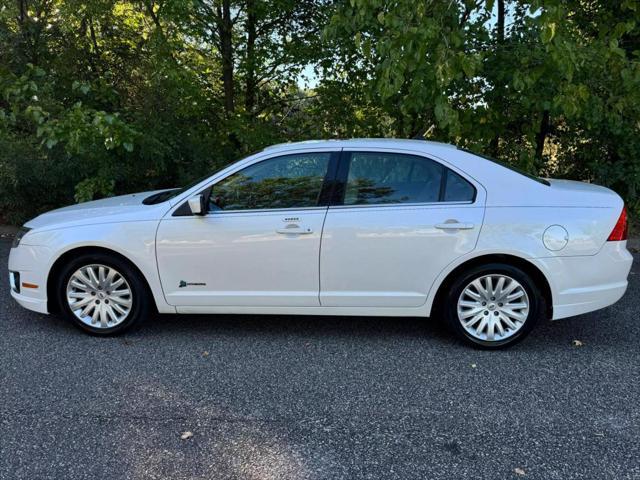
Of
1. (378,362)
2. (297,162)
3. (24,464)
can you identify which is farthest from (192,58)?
(24,464)

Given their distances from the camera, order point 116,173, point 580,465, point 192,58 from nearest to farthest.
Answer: point 580,465
point 116,173
point 192,58

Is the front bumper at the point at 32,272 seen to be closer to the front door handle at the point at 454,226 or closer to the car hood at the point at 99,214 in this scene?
the car hood at the point at 99,214

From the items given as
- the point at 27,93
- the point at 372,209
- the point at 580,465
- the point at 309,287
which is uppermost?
the point at 27,93

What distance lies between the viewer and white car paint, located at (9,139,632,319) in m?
3.86

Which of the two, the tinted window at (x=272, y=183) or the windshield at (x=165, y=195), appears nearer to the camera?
the tinted window at (x=272, y=183)

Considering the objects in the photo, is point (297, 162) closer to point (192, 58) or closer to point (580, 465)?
point (580, 465)

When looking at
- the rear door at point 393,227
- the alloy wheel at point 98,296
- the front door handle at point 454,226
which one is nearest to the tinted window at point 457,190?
the rear door at point 393,227

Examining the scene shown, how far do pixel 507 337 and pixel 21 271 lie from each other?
385 centimetres

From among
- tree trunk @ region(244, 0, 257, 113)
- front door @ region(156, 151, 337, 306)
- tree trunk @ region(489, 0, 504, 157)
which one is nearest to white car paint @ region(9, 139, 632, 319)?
front door @ region(156, 151, 337, 306)

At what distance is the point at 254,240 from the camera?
3982 mm

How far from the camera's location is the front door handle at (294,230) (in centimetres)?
394

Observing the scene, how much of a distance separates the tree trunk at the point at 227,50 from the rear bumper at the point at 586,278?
608 centimetres

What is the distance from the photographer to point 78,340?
4.21m

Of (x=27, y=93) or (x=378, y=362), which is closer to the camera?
(x=378, y=362)
